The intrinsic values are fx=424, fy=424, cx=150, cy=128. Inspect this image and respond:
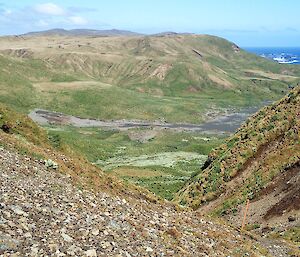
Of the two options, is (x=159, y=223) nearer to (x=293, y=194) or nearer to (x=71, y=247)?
(x=71, y=247)

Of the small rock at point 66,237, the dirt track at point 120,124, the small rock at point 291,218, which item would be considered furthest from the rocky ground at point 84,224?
the dirt track at point 120,124

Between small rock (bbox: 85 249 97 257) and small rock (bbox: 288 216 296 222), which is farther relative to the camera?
small rock (bbox: 288 216 296 222)

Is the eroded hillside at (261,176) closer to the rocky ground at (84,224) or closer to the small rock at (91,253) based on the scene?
the rocky ground at (84,224)

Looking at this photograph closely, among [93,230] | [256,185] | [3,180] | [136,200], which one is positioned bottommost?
[256,185]

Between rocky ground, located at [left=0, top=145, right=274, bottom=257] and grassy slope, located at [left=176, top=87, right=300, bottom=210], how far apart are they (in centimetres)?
1795

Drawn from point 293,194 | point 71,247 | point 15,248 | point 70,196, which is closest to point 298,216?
point 293,194

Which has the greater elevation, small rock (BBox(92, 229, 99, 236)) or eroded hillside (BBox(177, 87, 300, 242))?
small rock (BBox(92, 229, 99, 236))

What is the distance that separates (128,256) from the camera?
666 inches

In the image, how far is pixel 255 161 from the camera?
4916 centimetres

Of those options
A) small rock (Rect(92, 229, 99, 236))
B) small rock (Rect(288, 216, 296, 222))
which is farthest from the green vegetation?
small rock (Rect(92, 229, 99, 236))

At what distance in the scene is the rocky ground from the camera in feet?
51.8

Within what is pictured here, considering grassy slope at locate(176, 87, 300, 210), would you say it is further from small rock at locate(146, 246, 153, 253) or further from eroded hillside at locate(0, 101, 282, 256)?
small rock at locate(146, 246, 153, 253)

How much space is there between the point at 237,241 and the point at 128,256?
10.6 meters

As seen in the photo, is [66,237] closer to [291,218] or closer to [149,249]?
[149,249]
